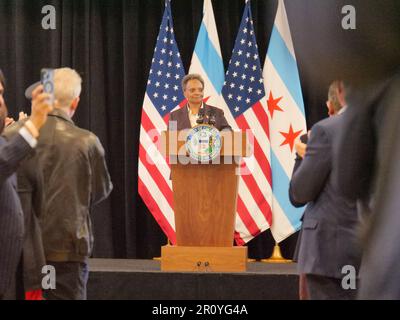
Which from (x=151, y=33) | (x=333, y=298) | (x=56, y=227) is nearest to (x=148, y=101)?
(x=151, y=33)

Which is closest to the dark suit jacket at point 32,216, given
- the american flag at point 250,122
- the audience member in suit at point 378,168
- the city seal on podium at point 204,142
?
the city seal on podium at point 204,142

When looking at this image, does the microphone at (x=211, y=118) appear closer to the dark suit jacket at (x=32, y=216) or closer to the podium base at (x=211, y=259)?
the podium base at (x=211, y=259)

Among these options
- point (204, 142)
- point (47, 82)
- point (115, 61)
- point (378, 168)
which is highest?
point (115, 61)

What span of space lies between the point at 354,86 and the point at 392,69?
0.04m

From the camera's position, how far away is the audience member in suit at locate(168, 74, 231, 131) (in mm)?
5965

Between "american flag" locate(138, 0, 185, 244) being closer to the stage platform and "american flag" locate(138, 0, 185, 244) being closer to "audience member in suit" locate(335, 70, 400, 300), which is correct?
the stage platform

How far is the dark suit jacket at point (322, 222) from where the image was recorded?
3111 millimetres

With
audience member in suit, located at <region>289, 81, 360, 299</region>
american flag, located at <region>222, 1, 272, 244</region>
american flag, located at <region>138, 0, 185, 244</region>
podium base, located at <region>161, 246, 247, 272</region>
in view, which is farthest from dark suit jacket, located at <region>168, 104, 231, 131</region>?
audience member in suit, located at <region>289, 81, 360, 299</region>

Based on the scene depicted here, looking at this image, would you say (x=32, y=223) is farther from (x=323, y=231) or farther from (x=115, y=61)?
(x=115, y=61)

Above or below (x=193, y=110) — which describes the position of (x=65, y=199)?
below

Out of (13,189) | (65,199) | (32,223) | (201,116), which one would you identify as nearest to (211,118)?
(201,116)

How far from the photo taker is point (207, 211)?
211 inches

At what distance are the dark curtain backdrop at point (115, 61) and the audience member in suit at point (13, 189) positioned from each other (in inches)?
171

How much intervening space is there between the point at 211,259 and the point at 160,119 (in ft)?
6.84
